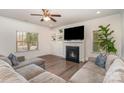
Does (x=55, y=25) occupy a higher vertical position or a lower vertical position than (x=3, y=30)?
higher

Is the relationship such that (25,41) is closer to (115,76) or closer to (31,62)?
(31,62)

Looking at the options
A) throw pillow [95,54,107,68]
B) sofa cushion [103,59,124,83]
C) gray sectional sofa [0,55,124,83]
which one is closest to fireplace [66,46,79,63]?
gray sectional sofa [0,55,124,83]

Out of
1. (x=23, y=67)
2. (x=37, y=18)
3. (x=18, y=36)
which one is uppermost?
(x=37, y=18)

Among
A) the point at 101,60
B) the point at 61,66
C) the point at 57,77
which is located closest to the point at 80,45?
the point at 101,60

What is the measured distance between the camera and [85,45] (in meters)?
2.21

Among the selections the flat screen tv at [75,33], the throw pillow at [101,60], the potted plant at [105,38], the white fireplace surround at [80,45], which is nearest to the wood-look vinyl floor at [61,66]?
the white fireplace surround at [80,45]

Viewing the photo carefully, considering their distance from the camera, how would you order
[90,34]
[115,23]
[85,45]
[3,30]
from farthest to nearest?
[85,45] < [90,34] < [115,23] < [3,30]

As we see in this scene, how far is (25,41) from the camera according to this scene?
5.70 ft

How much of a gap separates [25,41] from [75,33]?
107 cm

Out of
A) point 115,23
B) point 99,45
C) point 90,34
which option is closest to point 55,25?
point 90,34

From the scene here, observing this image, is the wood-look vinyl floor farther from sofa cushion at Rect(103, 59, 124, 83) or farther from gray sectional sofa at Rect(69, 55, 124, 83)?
sofa cushion at Rect(103, 59, 124, 83)

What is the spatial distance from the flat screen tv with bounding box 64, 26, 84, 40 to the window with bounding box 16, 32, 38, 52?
75cm

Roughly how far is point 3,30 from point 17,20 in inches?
11.0
